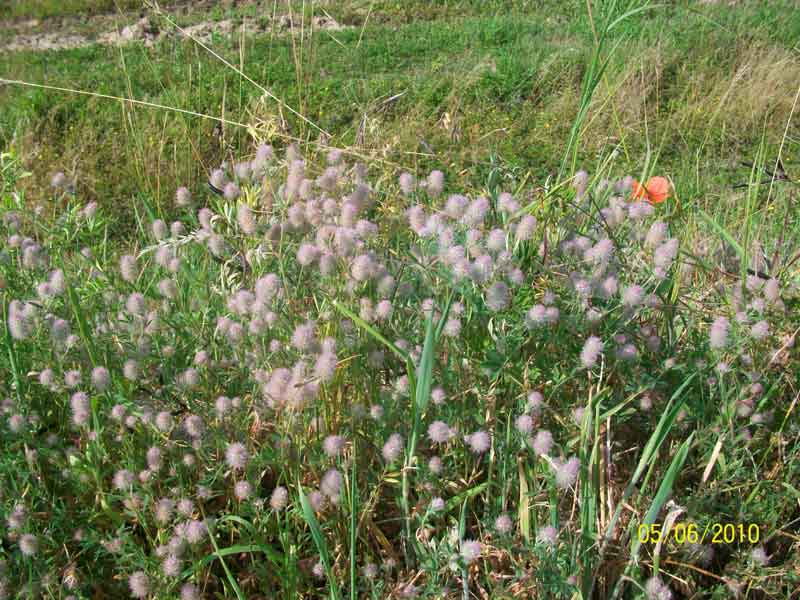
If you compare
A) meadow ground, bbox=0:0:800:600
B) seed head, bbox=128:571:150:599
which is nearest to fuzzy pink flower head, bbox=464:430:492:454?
meadow ground, bbox=0:0:800:600

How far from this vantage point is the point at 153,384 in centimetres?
153

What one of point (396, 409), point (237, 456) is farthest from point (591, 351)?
point (237, 456)

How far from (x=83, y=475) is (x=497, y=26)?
25.5 feet

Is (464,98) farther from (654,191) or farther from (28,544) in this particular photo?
(28,544)

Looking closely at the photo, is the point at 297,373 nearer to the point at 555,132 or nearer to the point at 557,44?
the point at 555,132

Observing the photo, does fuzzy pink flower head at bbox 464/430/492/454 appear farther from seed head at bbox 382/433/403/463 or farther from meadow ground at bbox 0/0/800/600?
seed head at bbox 382/433/403/463
